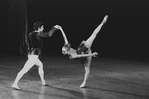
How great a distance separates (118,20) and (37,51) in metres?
7.89

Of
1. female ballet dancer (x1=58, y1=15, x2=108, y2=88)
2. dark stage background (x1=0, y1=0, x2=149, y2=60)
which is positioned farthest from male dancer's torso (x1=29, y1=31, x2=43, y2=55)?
dark stage background (x1=0, y1=0, x2=149, y2=60)

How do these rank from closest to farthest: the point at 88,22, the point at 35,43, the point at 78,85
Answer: the point at 35,43 → the point at 78,85 → the point at 88,22

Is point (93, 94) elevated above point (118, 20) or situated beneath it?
situated beneath

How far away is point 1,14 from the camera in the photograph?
1328 cm

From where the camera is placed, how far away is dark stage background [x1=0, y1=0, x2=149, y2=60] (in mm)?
12148

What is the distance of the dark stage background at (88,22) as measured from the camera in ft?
39.9

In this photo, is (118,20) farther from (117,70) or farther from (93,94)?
(93,94)

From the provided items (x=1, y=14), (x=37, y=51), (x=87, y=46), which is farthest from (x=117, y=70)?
(x=1, y=14)

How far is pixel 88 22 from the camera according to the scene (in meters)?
13.9

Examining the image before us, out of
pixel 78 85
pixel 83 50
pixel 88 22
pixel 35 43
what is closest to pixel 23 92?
pixel 35 43

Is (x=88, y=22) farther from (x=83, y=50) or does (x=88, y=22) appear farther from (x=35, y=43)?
(x=35, y=43)

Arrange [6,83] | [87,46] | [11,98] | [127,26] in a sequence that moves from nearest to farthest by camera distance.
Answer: [11,98] < [87,46] < [6,83] < [127,26]

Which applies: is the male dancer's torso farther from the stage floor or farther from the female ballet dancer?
the stage floor

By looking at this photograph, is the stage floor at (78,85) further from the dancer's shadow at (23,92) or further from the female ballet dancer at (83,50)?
the female ballet dancer at (83,50)
